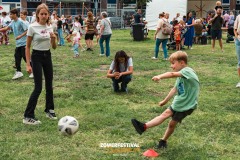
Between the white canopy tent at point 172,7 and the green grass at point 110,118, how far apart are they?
60.2 ft

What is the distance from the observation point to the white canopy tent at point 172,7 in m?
29.6

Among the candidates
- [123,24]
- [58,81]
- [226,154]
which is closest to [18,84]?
[58,81]

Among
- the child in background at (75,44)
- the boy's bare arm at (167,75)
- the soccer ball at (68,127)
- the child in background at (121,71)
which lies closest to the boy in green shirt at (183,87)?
the boy's bare arm at (167,75)

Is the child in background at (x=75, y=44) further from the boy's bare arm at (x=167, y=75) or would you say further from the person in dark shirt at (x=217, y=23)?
the boy's bare arm at (x=167, y=75)

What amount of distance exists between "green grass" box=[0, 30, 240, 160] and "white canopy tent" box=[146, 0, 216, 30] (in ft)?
60.2

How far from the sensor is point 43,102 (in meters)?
7.76

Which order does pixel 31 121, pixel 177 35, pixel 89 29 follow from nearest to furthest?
pixel 31 121, pixel 177 35, pixel 89 29

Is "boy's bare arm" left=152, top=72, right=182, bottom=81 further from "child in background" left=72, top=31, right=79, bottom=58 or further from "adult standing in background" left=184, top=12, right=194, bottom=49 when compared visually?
"adult standing in background" left=184, top=12, right=194, bottom=49

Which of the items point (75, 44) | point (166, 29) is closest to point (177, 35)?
point (166, 29)

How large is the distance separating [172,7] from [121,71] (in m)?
22.2

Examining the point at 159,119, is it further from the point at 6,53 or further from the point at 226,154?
the point at 6,53

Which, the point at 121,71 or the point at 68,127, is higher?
the point at 121,71

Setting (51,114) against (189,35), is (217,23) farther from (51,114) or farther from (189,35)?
(51,114)

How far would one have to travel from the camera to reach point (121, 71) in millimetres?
8648
